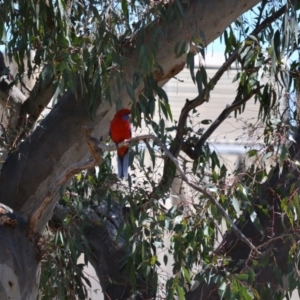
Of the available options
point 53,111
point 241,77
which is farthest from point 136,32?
point 241,77

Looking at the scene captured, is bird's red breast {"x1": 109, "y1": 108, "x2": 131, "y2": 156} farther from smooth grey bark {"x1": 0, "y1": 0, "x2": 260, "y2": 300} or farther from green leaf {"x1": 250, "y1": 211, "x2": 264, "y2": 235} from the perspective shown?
green leaf {"x1": 250, "y1": 211, "x2": 264, "y2": 235}

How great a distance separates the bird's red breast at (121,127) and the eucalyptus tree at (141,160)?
6cm

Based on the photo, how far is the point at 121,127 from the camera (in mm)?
3070

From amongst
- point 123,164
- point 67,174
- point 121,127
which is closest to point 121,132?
point 121,127

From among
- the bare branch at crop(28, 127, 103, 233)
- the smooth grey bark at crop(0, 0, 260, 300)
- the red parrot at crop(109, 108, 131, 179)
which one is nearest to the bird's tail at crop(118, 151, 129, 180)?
the red parrot at crop(109, 108, 131, 179)

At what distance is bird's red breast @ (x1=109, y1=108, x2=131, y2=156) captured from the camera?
3.05 metres

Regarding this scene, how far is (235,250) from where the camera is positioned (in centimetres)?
310

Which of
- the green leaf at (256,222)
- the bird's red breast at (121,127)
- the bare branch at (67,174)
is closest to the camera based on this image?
the bare branch at (67,174)

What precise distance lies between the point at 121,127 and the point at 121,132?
3 centimetres

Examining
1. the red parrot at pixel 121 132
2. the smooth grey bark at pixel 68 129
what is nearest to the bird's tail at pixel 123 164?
the red parrot at pixel 121 132

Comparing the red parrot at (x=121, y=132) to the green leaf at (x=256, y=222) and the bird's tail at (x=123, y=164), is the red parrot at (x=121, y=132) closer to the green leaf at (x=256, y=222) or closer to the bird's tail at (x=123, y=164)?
the bird's tail at (x=123, y=164)

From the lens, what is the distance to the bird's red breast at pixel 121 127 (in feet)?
10.0

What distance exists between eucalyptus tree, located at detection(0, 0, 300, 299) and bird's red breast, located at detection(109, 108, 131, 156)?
64 mm

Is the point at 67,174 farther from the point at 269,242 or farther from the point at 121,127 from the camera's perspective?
the point at 269,242
